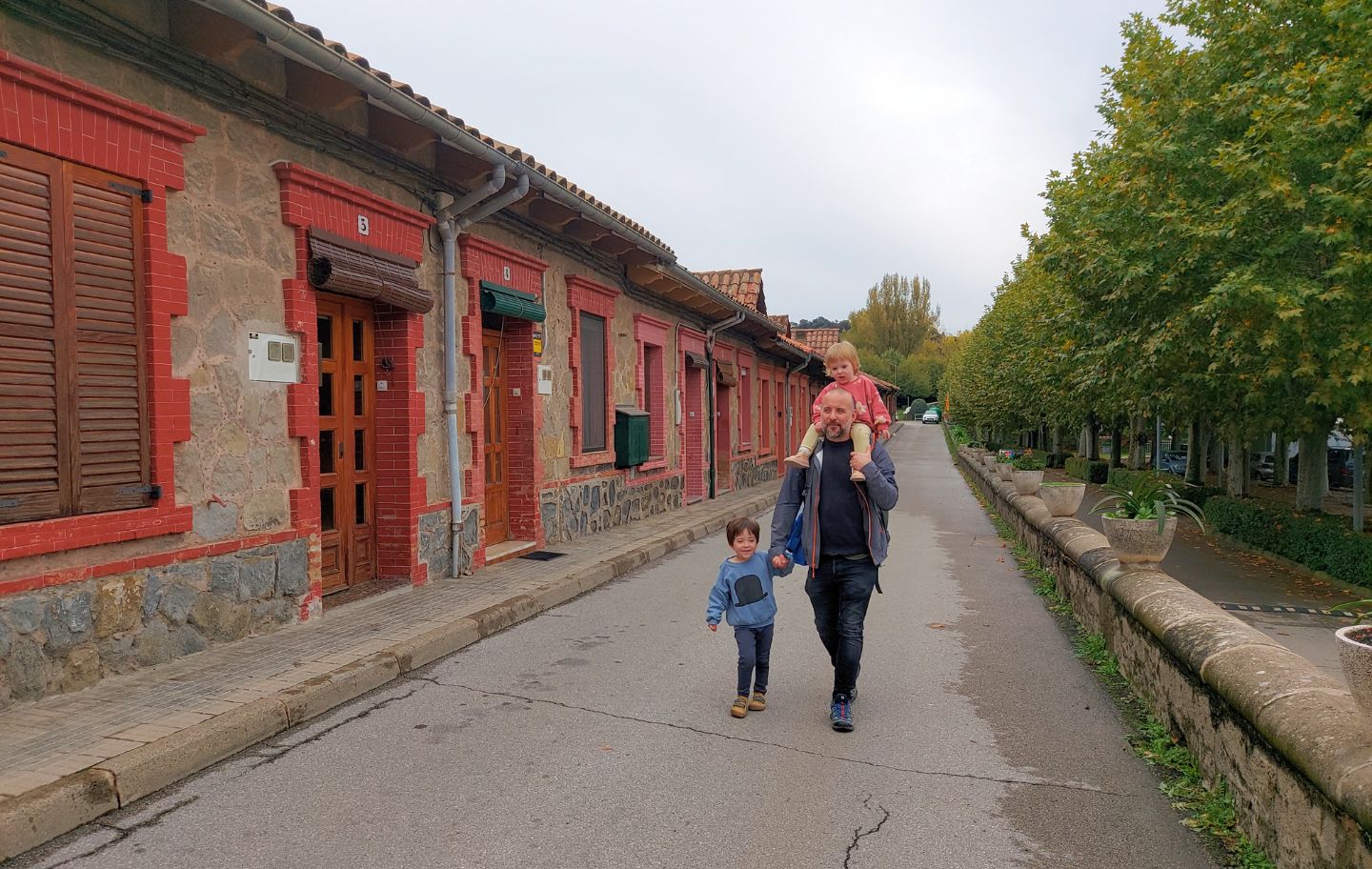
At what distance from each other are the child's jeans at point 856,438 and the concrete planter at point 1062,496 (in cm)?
504

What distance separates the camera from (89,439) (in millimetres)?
4797

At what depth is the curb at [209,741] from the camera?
10.6ft

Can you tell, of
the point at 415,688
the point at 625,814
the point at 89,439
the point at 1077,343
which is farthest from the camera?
the point at 1077,343

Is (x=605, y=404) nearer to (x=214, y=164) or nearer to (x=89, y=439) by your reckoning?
(x=214, y=164)

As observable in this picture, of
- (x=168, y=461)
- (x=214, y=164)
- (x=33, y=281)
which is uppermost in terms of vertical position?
(x=214, y=164)

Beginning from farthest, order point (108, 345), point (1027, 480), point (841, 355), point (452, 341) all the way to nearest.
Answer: point (1027, 480), point (452, 341), point (108, 345), point (841, 355)

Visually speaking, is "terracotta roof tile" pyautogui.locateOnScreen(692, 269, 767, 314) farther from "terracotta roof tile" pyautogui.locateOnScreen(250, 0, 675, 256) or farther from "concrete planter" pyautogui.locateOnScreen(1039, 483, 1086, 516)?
"concrete planter" pyautogui.locateOnScreen(1039, 483, 1086, 516)

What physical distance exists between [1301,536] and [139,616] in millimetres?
11699

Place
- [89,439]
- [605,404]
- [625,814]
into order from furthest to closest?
[605,404]
[89,439]
[625,814]

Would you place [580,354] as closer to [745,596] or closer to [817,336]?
[745,596]

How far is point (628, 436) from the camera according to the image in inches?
497

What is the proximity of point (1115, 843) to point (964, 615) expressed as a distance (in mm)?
4223

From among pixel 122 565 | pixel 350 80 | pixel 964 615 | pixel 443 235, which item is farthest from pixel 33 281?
pixel 964 615

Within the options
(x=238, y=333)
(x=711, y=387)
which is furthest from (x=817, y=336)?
(x=238, y=333)
